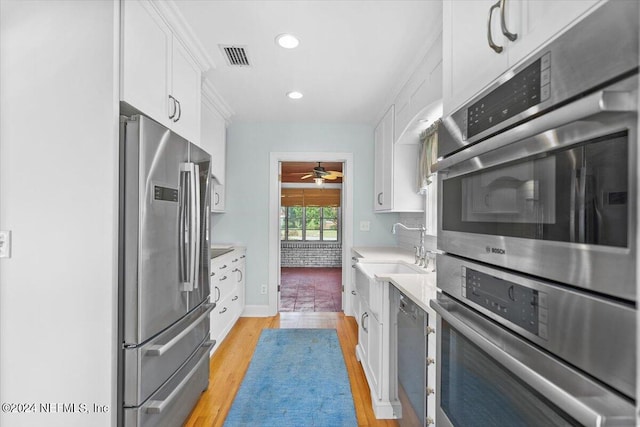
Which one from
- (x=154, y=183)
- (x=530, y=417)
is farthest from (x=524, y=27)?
(x=154, y=183)

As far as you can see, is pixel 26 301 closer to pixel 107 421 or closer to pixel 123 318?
pixel 123 318

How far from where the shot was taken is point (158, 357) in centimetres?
161

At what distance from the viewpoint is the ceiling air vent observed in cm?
234

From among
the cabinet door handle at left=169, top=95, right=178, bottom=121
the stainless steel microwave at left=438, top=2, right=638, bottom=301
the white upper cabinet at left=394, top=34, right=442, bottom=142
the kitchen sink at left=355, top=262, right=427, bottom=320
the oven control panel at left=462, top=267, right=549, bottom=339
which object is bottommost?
the kitchen sink at left=355, top=262, right=427, bottom=320

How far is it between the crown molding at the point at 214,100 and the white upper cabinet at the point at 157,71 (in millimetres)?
675

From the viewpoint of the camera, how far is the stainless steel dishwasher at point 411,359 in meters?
1.40

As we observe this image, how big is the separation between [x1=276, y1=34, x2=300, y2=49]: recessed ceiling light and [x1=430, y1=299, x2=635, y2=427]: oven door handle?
78.2 inches

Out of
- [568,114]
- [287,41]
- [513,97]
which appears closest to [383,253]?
[287,41]

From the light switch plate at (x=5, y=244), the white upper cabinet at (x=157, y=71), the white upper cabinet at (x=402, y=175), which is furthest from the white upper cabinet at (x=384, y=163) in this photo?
the light switch plate at (x=5, y=244)

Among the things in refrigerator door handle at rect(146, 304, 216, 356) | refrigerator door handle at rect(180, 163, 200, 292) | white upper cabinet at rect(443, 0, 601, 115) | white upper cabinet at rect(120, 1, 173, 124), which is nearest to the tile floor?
refrigerator door handle at rect(146, 304, 216, 356)

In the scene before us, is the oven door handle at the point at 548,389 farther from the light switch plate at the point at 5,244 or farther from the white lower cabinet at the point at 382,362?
the light switch plate at the point at 5,244

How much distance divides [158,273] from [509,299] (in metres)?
1.48

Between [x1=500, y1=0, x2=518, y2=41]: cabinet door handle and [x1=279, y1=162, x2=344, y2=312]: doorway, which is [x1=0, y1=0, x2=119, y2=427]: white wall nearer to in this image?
[x1=500, y1=0, x2=518, y2=41]: cabinet door handle

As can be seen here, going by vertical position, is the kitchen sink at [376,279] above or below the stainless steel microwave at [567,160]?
below
